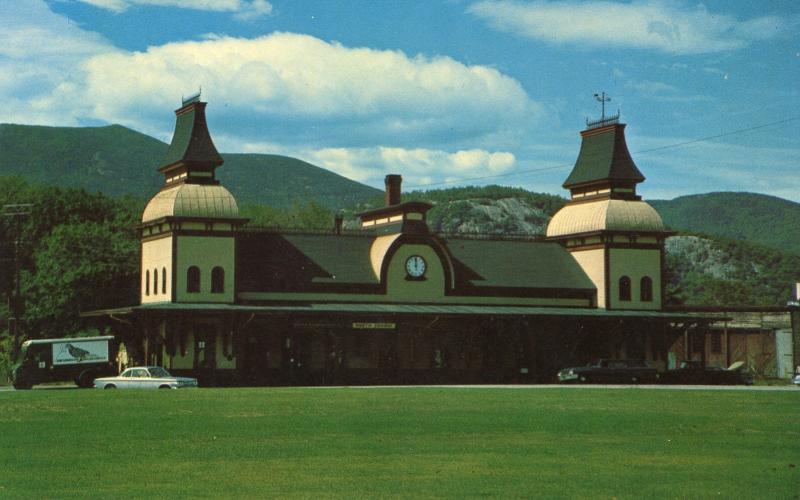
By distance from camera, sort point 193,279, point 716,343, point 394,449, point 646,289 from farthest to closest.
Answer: point 716,343
point 646,289
point 193,279
point 394,449

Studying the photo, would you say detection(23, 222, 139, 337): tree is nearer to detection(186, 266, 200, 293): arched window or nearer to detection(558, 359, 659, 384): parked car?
detection(186, 266, 200, 293): arched window

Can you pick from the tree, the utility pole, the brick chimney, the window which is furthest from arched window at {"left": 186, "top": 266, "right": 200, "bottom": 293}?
the window

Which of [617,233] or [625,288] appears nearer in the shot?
[617,233]

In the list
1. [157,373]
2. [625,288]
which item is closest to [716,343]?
[625,288]

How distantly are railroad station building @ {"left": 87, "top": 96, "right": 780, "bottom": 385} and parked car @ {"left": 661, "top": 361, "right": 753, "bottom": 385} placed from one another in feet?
16.2

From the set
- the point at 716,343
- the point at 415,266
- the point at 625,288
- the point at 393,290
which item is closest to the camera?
the point at 393,290

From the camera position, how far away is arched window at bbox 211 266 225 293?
5238 centimetres

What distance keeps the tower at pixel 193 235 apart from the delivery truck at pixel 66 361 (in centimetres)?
544

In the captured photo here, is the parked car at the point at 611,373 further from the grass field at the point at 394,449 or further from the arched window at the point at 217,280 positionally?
the grass field at the point at 394,449

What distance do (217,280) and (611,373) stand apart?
1691cm

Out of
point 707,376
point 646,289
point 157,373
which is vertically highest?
point 646,289

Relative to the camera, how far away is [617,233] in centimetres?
6006

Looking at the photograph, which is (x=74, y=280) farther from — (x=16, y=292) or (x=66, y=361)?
(x=66, y=361)

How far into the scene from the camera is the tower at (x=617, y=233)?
6025cm
